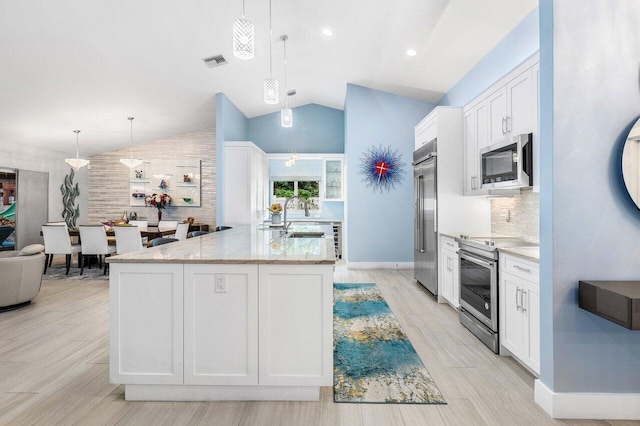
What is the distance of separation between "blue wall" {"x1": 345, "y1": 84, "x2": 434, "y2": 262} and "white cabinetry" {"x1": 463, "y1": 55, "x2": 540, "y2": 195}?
2251mm

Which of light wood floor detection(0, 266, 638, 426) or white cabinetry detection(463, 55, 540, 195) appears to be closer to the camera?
light wood floor detection(0, 266, 638, 426)

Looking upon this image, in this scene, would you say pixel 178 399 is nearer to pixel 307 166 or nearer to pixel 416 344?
pixel 416 344

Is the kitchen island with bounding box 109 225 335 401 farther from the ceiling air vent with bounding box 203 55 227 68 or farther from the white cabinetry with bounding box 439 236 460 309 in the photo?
the ceiling air vent with bounding box 203 55 227 68

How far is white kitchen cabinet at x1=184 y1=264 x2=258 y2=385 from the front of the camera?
Result: 7.16 ft

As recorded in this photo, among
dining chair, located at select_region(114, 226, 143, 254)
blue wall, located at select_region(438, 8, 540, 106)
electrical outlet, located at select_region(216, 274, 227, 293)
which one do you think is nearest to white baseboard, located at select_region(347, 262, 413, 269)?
blue wall, located at select_region(438, 8, 540, 106)

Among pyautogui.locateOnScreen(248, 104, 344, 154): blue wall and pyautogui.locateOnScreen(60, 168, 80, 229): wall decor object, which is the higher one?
pyautogui.locateOnScreen(248, 104, 344, 154): blue wall

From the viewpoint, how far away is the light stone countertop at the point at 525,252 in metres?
2.40

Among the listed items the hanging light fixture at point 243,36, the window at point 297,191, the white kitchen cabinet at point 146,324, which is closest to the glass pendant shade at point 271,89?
the hanging light fixture at point 243,36

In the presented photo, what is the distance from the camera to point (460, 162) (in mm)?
4531

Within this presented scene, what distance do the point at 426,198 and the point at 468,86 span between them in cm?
175

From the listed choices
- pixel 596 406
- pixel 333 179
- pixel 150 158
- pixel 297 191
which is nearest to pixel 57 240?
pixel 150 158

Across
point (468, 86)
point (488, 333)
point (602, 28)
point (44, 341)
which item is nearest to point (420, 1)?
point (468, 86)

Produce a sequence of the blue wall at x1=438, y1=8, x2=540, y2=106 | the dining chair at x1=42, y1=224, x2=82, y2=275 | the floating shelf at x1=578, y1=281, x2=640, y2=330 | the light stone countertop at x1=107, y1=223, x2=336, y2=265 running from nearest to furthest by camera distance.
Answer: the floating shelf at x1=578, y1=281, x2=640, y2=330, the light stone countertop at x1=107, y1=223, x2=336, y2=265, the blue wall at x1=438, y1=8, x2=540, y2=106, the dining chair at x1=42, y1=224, x2=82, y2=275

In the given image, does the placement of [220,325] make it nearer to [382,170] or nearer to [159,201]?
[382,170]
